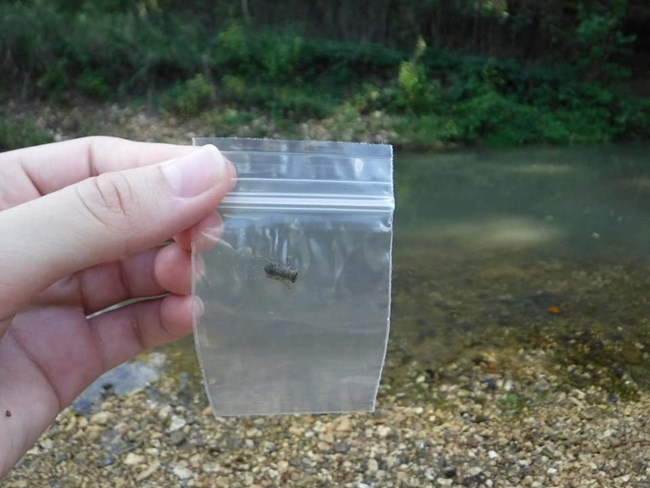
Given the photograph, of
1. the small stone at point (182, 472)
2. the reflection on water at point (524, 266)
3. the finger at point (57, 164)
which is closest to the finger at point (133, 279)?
the finger at point (57, 164)

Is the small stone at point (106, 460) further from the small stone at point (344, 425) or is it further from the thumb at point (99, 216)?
the thumb at point (99, 216)

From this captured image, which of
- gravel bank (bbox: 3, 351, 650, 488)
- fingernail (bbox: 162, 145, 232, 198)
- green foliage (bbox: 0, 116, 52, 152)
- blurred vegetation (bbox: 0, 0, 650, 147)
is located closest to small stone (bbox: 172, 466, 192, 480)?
gravel bank (bbox: 3, 351, 650, 488)

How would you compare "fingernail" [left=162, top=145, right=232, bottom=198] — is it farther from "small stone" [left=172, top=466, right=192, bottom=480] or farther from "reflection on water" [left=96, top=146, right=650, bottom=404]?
"reflection on water" [left=96, top=146, right=650, bottom=404]

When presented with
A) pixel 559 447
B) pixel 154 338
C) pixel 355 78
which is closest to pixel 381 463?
pixel 559 447

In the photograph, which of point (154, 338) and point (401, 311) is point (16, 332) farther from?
point (401, 311)

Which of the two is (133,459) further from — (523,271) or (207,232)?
(523,271)
